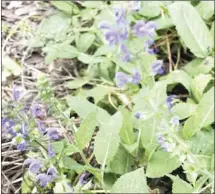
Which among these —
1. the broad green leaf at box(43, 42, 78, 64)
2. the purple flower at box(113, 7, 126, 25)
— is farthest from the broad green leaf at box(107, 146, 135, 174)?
the broad green leaf at box(43, 42, 78, 64)

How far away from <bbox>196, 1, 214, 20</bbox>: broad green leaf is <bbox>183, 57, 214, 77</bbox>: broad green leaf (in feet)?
0.72

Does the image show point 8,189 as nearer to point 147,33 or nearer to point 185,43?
point 147,33

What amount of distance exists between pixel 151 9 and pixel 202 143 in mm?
800

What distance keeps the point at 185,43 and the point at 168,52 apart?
16 cm

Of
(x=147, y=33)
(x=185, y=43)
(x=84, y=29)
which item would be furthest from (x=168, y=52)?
(x=147, y=33)

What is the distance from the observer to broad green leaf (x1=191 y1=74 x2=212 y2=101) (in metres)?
2.05

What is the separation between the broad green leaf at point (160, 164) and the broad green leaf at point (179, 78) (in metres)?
0.45

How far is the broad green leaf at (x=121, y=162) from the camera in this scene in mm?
1715

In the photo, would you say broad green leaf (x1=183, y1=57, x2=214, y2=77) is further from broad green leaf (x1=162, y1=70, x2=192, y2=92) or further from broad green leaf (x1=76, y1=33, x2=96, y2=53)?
broad green leaf (x1=76, y1=33, x2=96, y2=53)

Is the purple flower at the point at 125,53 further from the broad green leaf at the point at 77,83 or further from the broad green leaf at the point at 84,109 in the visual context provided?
the broad green leaf at the point at 77,83

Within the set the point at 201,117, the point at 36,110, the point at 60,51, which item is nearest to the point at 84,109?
the point at 36,110

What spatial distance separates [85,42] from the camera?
92.9 inches

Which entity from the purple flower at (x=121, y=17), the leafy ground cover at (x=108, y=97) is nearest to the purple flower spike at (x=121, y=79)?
the leafy ground cover at (x=108, y=97)

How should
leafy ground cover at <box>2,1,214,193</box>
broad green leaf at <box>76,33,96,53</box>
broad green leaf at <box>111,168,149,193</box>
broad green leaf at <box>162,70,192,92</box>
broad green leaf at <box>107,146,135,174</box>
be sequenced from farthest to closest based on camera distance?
broad green leaf at <box>76,33,96,53</box> < broad green leaf at <box>162,70,192,92</box> < broad green leaf at <box>107,146,135,174</box> < leafy ground cover at <box>2,1,214,193</box> < broad green leaf at <box>111,168,149,193</box>
